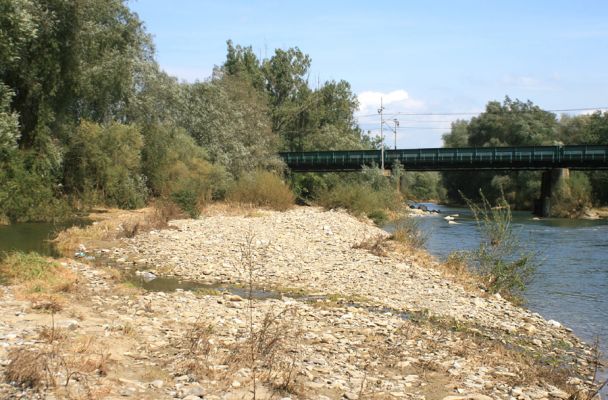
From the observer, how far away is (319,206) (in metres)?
46.2

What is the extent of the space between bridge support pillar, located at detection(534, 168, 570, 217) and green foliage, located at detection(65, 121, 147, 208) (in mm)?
47365

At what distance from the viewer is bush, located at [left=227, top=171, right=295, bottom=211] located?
41188 mm

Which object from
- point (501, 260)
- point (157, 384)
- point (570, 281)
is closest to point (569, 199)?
point (570, 281)

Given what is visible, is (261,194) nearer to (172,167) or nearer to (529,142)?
(172,167)

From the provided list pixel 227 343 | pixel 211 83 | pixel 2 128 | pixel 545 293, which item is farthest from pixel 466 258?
pixel 211 83

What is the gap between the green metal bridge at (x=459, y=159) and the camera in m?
65.2

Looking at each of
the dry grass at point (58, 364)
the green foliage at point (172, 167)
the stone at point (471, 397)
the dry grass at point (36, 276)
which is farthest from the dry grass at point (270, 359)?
the green foliage at point (172, 167)

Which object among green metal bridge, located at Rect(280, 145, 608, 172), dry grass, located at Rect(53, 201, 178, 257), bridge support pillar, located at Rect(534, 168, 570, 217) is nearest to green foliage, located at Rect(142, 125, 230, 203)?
dry grass, located at Rect(53, 201, 178, 257)

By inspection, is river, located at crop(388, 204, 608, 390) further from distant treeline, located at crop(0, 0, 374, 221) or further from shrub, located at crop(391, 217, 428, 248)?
distant treeline, located at crop(0, 0, 374, 221)

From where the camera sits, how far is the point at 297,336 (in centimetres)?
1030

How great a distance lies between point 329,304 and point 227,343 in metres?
4.65

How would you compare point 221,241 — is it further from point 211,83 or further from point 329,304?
point 211,83

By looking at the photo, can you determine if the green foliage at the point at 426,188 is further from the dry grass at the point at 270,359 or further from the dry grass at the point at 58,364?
the dry grass at the point at 58,364

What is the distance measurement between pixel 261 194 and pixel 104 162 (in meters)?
11.1
